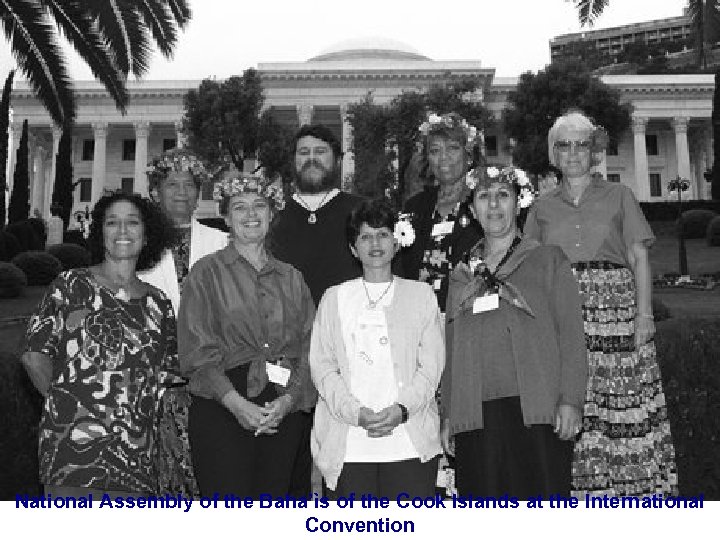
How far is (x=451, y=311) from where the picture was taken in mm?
4535

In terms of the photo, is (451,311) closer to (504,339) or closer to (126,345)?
(504,339)

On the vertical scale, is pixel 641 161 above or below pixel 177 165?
above

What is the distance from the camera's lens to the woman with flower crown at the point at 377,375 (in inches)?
166

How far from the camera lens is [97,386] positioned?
406cm

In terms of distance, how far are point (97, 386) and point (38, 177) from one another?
69.3m

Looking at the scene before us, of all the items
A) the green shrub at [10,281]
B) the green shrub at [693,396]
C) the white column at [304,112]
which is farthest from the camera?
the white column at [304,112]

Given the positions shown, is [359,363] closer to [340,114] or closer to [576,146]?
[576,146]

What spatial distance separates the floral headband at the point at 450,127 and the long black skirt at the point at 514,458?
2.23 meters

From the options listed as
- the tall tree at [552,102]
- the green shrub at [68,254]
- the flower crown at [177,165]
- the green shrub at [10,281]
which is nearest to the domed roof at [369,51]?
the tall tree at [552,102]

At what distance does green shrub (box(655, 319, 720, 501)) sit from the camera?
634 cm

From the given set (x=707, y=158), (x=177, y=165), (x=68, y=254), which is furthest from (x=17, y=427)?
(x=707, y=158)

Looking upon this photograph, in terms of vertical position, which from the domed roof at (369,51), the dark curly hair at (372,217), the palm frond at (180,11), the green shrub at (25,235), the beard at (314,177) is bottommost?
the dark curly hair at (372,217)

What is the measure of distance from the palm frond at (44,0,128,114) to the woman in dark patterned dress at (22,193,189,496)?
645 centimetres

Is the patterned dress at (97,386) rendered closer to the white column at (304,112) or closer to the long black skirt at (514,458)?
the long black skirt at (514,458)
